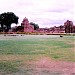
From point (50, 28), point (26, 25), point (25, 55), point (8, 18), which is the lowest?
point (25, 55)

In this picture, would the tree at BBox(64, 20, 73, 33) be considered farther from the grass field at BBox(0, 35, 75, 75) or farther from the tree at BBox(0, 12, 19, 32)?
the grass field at BBox(0, 35, 75, 75)

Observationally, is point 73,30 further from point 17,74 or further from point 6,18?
point 17,74

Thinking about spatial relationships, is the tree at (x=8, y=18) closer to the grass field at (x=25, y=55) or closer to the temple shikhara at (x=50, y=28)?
the temple shikhara at (x=50, y=28)

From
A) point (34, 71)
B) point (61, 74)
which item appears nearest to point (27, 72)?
point (34, 71)

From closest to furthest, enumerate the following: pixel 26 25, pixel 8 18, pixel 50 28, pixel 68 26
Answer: pixel 8 18 → pixel 26 25 → pixel 68 26 → pixel 50 28

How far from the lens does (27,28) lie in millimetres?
85500

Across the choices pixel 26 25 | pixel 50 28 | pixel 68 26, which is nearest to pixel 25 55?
pixel 26 25

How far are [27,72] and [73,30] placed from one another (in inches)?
3256

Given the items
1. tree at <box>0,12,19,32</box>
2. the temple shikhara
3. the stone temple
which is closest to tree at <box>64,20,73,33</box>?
the temple shikhara

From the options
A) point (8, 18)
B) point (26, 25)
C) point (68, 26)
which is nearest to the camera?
point (8, 18)

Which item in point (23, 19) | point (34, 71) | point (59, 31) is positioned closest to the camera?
point (34, 71)

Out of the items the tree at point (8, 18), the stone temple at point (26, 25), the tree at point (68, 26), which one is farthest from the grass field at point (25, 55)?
the tree at point (68, 26)

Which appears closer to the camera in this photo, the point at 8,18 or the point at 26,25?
the point at 8,18

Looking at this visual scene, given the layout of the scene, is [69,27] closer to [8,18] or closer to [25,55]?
[8,18]
